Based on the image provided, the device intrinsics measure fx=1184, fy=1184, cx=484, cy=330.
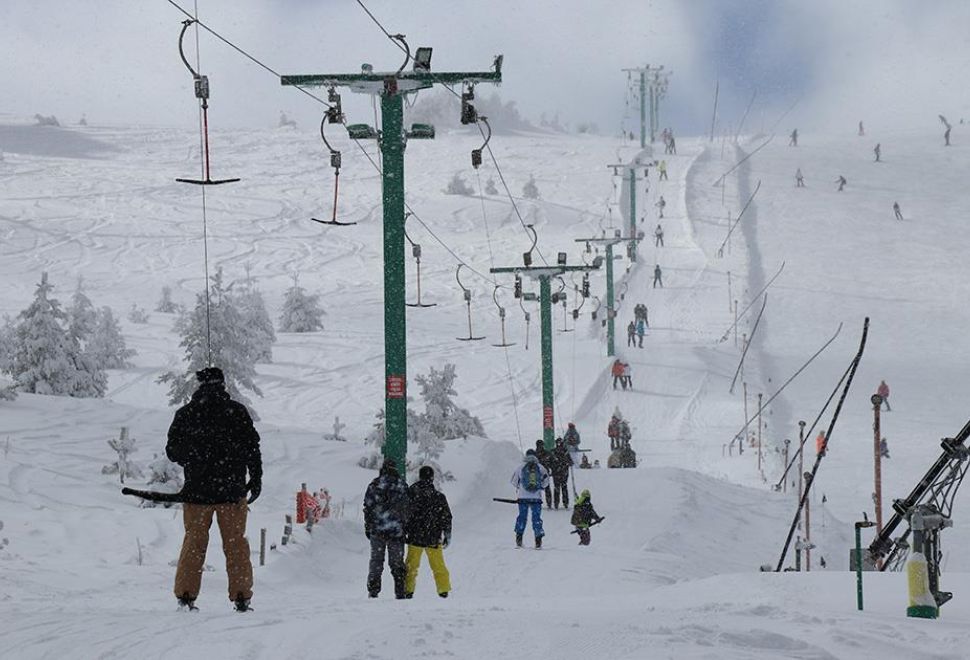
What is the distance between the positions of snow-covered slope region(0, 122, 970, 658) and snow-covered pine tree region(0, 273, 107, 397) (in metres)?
3.67

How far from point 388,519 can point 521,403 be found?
2723 cm

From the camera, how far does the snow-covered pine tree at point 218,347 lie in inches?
1096

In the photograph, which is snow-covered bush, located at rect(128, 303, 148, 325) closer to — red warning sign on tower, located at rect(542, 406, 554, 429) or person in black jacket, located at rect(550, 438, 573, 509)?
red warning sign on tower, located at rect(542, 406, 554, 429)

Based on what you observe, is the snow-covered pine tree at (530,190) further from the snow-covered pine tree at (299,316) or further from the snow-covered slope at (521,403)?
the snow-covered pine tree at (299,316)

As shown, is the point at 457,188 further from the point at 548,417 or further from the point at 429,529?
the point at 429,529

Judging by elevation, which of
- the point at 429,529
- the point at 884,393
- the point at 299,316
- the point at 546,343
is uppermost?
the point at 299,316

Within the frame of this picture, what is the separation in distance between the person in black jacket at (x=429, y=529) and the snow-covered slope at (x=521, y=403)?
0.63 m

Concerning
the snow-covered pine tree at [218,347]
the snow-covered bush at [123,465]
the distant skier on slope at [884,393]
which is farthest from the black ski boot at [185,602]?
the distant skier on slope at [884,393]

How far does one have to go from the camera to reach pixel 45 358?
99.1 ft

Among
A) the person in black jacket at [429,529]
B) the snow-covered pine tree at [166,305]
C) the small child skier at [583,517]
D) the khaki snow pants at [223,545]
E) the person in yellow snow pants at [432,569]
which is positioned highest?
the snow-covered pine tree at [166,305]

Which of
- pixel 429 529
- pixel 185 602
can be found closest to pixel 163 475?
pixel 429 529

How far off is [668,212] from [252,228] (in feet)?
87.9

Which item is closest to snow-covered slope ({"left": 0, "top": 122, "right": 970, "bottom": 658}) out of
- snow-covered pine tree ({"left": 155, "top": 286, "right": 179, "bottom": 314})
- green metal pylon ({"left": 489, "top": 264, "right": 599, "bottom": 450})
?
snow-covered pine tree ({"left": 155, "top": 286, "right": 179, "bottom": 314})

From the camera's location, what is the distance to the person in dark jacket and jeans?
10.7 metres
